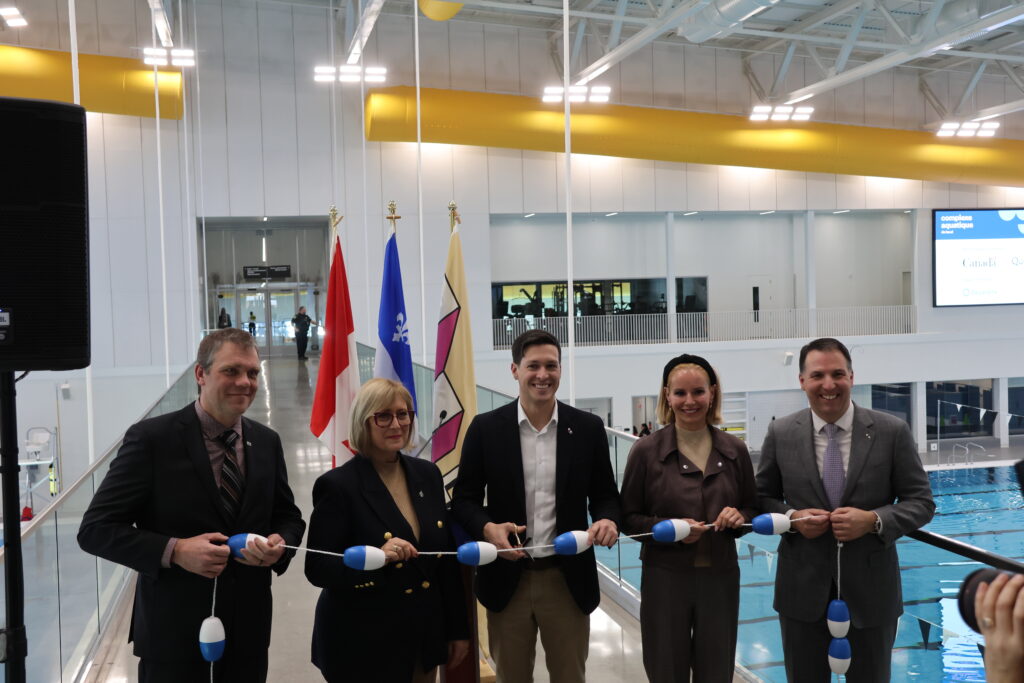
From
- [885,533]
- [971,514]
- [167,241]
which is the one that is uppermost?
[167,241]

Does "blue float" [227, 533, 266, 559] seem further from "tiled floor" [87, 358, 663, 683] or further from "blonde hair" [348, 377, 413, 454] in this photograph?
"tiled floor" [87, 358, 663, 683]

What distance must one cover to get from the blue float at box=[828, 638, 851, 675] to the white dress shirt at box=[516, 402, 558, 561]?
879mm

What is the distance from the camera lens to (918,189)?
23.4 meters

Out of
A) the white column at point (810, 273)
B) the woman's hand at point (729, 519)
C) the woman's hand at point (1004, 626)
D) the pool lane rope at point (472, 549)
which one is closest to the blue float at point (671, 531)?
the pool lane rope at point (472, 549)

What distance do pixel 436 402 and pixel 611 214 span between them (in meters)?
17.6

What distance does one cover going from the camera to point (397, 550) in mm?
2410

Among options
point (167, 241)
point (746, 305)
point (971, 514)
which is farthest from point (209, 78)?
point (971, 514)

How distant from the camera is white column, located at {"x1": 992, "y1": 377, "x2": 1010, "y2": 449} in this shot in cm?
2348

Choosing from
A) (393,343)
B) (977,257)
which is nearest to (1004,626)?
(393,343)

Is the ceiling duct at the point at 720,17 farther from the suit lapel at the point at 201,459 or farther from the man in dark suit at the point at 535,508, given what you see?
the suit lapel at the point at 201,459

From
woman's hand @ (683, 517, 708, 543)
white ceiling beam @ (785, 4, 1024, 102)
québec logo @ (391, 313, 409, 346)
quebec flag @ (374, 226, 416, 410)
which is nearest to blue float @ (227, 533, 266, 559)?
woman's hand @ (683, 517, 708, 543)

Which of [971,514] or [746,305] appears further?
[746,305]

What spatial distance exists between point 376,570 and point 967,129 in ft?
76.9

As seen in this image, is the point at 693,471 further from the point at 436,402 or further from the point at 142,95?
the point at 142,95
